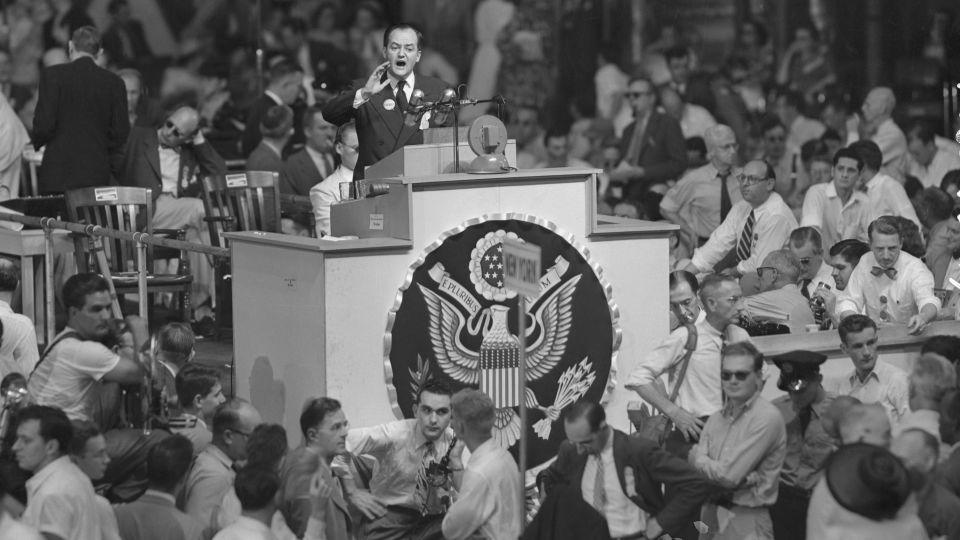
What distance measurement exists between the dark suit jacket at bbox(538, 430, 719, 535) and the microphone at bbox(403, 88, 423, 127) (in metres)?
2.59

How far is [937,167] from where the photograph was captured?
16.6 metres

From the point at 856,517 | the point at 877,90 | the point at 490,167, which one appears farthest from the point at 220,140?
the point at 856,517

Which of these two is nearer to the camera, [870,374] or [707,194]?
[870,374]

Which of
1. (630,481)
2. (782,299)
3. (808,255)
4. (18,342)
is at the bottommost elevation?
(630,481)

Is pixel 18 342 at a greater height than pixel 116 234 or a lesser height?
lesser

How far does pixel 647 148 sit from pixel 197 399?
8.16m

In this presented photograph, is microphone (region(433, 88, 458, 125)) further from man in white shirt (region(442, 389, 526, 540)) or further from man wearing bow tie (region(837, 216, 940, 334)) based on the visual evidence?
man wearing bow tie (region(837, 216, 940, 334))

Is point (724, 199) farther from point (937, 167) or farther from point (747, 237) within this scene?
point (937, 167)

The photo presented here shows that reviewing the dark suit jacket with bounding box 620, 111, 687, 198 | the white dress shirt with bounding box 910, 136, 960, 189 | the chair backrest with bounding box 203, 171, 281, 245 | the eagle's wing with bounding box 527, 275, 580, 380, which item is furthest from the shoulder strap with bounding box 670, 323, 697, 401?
the white dress shirt with bounding box 910, 136, 960, 189

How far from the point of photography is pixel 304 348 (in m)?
9.66

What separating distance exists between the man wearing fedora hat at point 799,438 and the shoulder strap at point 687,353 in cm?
40

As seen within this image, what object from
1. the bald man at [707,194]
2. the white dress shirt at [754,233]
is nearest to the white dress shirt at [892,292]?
the white dress shirt at [754,233]

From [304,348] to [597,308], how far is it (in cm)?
146

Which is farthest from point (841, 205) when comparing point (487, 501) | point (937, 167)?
point (487, 501)
